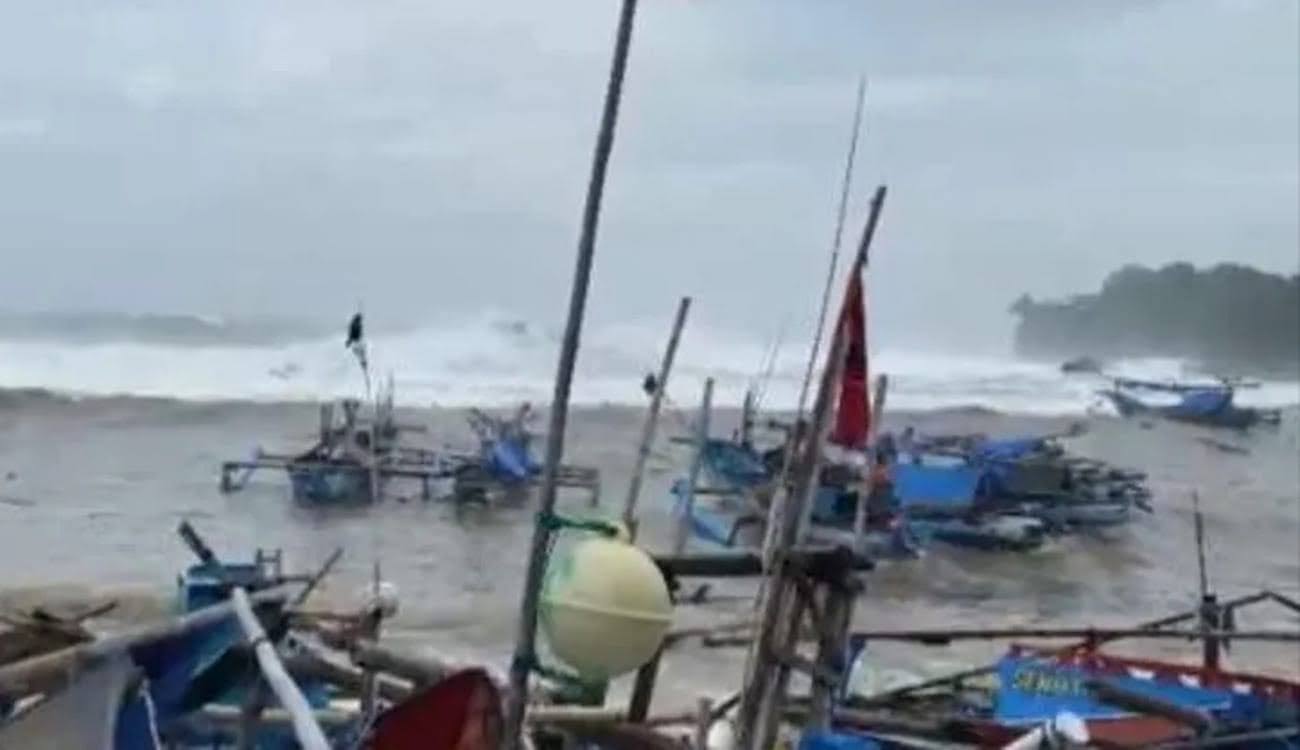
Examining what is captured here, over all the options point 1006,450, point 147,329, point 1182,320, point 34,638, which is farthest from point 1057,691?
point 1182,320

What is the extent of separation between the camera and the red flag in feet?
21.0

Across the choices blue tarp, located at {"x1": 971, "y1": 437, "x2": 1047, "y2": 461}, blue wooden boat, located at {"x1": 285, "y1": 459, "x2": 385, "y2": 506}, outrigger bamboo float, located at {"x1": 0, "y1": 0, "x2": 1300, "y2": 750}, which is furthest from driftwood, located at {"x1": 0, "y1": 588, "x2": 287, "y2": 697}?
blue wooden boat, located at {"x1": 285, "y1": 459, "x2": 385, "y2": 506}

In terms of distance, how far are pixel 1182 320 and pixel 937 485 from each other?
285ft

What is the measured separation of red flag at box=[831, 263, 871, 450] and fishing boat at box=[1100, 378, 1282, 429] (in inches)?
1720

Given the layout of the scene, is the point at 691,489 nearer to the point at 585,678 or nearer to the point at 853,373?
the point at 853,373

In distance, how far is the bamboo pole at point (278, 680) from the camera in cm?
475

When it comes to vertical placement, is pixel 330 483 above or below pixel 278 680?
below

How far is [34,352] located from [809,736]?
5502 centimetres

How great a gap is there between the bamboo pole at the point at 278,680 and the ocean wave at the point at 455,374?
44.8 metres

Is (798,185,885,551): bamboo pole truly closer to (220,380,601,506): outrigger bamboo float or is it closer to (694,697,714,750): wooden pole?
(694,697,714,750): wooden pole

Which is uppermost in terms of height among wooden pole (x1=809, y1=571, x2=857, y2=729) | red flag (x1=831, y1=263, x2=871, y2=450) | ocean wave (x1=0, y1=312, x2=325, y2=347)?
red flag (x1=831, y1=263, x2=871, y2=450)

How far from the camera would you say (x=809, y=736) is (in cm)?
673

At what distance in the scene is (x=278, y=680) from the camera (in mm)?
5188

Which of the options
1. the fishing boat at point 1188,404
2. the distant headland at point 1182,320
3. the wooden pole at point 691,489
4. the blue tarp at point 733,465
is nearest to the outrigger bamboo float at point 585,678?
the wooden pole at point 691,489
